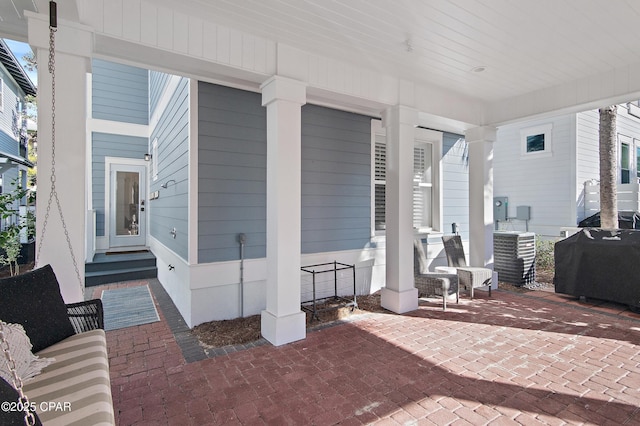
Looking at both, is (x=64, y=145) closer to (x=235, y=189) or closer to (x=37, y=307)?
(x=37, y=307)

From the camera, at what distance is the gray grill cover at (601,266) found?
4.50 meters

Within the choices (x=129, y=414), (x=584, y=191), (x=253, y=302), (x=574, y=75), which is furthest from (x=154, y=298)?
(x=584, y=191)

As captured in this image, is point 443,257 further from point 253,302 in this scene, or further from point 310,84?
point 310,84

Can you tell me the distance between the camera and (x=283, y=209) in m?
3.57

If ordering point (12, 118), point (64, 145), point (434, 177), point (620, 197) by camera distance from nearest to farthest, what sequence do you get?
1. point (64, 145)
2. point (434, 177)
3. point (12, 118)
4. point (620, 197)

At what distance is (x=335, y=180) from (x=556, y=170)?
7.18m

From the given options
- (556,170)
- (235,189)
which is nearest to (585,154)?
(556,170)

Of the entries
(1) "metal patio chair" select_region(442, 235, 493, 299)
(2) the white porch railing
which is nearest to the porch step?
(1) "metal patio chair" select_region(442, 235, 493, 299)

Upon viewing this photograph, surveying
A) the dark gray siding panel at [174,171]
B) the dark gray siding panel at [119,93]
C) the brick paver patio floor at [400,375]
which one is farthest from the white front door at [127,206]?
the brick paver patio floor at [400,375]

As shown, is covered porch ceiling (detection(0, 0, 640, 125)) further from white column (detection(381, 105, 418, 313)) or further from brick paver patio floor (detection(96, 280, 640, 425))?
brick paver patio floor (detection(96, 280, 640, 425))

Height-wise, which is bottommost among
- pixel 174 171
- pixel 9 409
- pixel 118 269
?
pixel 118 269

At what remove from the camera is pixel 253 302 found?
177 inches

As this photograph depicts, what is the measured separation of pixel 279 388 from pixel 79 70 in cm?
292

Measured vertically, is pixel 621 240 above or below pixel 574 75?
below
